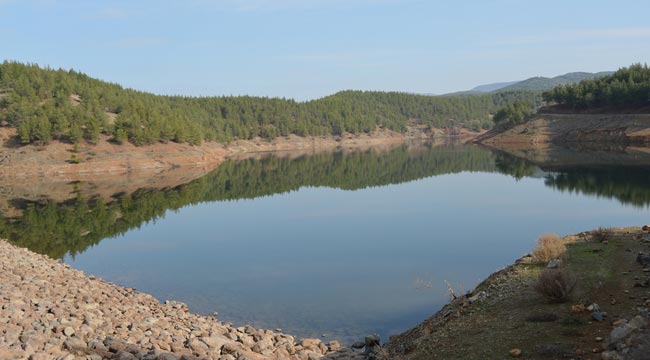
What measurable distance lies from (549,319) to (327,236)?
2569 cm

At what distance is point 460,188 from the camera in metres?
63.8

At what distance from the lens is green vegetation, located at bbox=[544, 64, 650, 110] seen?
398ft

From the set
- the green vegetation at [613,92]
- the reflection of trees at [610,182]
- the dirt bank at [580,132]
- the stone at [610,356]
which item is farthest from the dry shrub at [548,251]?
the green vegetation at [613,92]

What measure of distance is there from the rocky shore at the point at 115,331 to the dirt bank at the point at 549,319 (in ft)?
11.5

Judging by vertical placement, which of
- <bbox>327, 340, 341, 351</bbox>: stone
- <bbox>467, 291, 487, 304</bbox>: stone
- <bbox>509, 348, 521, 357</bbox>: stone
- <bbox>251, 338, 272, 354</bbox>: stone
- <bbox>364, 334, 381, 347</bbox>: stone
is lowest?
<bbox>327, 340, 341, 351</bbox>: stone

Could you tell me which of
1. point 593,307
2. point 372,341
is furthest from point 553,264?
point 372,341

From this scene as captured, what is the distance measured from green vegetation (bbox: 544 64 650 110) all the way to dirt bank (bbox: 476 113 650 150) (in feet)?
14.2

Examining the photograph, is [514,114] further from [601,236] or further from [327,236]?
[601,236]

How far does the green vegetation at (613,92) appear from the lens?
121281 millimetres

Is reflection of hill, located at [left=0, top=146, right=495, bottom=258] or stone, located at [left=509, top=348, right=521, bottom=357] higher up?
stone, located at [left=509, top=348, right=521, bottom=357]

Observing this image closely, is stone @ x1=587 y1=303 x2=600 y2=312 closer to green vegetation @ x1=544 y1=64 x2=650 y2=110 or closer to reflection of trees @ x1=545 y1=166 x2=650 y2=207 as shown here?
reflection of trees @ x1=545 y1=166 x2=650 y2=207

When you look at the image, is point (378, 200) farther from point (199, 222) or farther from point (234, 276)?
point (234, 276)

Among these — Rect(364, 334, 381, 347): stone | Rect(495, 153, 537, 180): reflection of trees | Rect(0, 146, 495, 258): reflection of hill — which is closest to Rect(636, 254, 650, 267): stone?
Rect(364, 334, 381, 347): stone

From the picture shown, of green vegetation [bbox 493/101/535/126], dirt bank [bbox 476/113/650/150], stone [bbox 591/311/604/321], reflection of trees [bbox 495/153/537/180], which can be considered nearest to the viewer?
stone [bbox 591/311/604/321]
